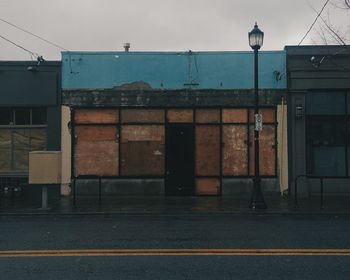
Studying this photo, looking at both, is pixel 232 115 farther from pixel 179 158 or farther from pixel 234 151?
pixel 179 158

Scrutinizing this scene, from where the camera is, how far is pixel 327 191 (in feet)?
62.8

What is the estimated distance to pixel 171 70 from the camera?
19531 millimetres

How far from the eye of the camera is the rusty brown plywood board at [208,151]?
19406 mm

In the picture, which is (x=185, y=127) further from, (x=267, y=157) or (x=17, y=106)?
(x=17, y=106)

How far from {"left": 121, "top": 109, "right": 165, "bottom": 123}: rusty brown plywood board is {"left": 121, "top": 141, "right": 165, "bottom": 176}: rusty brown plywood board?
80cm

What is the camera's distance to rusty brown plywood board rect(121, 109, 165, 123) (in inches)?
766

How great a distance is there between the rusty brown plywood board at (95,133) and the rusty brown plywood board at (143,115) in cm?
62

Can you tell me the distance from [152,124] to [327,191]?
672cm

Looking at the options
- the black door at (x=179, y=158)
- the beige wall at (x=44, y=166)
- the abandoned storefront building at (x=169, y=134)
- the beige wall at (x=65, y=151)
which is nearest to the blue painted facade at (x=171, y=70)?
the abandoned storefront building at (x=169, y=134)

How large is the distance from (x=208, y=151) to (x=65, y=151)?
5186 mm

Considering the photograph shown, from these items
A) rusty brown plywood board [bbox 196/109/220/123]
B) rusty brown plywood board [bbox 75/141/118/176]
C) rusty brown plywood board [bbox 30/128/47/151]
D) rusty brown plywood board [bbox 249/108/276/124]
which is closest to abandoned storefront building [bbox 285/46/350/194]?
rusty brown plywood board [bbox 249/108/276/124]

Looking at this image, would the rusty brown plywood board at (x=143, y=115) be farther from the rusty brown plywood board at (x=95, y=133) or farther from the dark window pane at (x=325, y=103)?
the dark window pane at (x=325, y=103)

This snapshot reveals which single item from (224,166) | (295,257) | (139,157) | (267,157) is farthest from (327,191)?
(295,257)

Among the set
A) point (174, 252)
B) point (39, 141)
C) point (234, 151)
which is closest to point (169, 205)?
point (234, 151)
